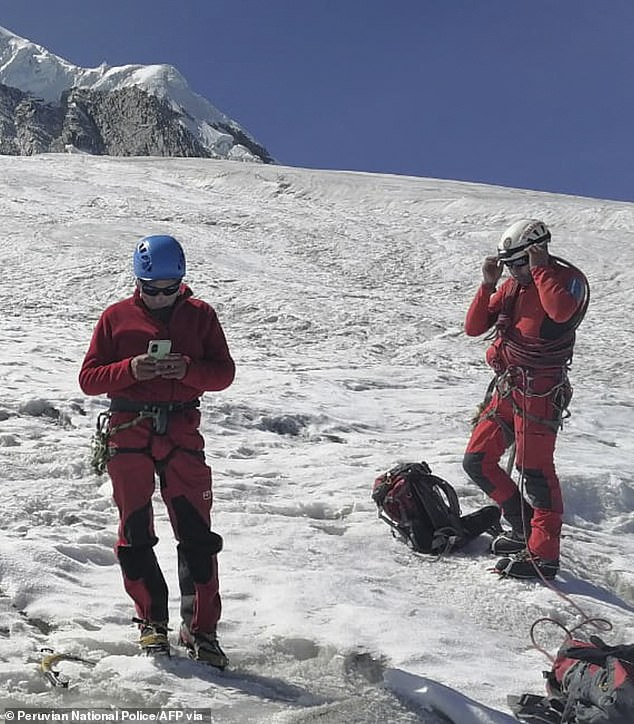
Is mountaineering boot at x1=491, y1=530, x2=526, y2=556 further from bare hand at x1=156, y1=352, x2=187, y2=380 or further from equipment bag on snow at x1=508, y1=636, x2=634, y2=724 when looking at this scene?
bare hand at x1=156, y1=352, x2=187, y2=380

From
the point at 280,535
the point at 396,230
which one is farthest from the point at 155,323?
the point at 396,230

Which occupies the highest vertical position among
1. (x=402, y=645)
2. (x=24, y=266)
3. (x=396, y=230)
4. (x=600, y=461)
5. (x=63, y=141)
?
(x=63, y=141)

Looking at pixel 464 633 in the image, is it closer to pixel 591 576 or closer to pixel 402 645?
pixel 402 645

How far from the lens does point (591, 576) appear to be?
20.6 feet

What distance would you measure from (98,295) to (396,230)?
10071 millimetres

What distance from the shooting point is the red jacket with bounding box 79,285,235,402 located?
438 centimetres

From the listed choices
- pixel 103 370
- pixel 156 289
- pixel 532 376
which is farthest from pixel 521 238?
pixel 103 370

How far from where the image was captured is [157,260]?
4.36 m

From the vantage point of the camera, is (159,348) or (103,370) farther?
(103,370)

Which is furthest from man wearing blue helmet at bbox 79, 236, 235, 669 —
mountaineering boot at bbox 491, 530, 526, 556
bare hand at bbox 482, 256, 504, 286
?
mountaineering boot at bbox 491, 530, 526, 556

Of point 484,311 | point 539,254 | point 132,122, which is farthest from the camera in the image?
point 132,122

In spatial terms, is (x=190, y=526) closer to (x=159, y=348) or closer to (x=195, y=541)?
(x=195, y=541)

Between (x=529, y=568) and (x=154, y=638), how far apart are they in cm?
275

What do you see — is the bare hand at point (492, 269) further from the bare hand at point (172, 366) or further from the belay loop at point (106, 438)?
the belay loop at point (106, 438)
